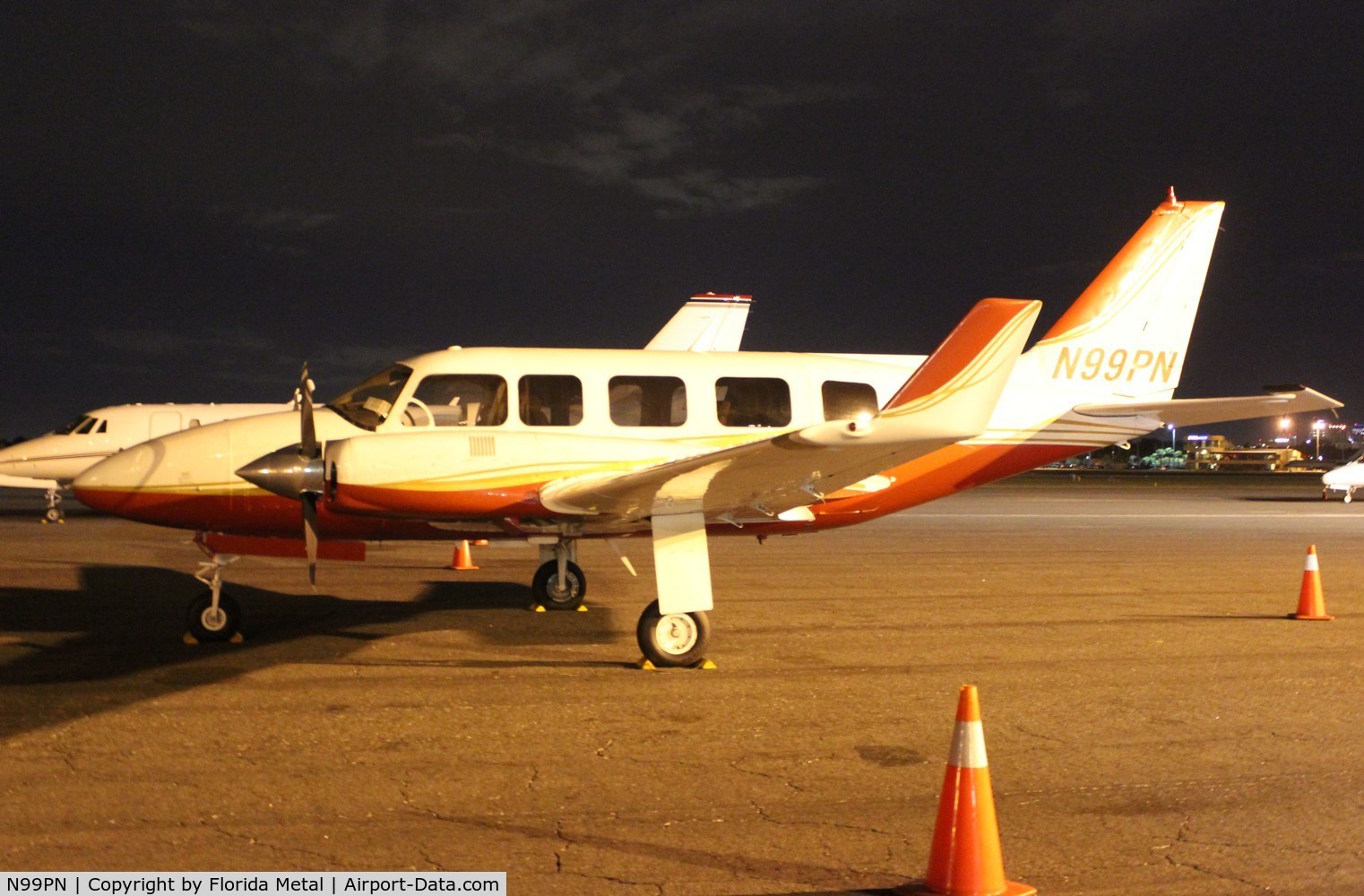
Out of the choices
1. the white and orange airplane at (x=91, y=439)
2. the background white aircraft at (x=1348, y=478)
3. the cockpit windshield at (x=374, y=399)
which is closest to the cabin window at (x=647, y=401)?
the cockpit windshield at (x=374, y=399)

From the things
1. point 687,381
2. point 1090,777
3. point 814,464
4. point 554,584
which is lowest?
point 1090,777

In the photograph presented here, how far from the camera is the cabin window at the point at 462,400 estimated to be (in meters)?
9.92

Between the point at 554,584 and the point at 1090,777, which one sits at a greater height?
the point at 554,584

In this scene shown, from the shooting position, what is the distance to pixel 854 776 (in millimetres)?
6066

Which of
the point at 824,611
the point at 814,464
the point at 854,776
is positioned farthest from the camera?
the point at 824,611

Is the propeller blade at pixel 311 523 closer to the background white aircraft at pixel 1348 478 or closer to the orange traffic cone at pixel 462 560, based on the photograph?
the orange traffic cone at pixel 462 560

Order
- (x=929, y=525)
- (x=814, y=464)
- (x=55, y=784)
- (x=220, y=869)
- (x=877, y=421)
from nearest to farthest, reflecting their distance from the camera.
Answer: (x=220, y=869)
(x=55, y=784)
(x=877, y=421)
(x=814, y=464)
(x=929, y=525)

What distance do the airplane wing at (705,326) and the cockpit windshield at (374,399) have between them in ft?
40.6

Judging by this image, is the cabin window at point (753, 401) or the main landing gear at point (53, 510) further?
the main landing gear at point (53, 510)

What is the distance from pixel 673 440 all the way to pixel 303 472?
345cm

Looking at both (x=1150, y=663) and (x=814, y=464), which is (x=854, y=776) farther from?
(x=1150, y=663)

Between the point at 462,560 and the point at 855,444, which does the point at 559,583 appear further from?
the point at 855,444

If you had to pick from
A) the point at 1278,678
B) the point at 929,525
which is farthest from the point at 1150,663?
the point at 929,525

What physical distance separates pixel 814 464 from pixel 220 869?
506 cm
